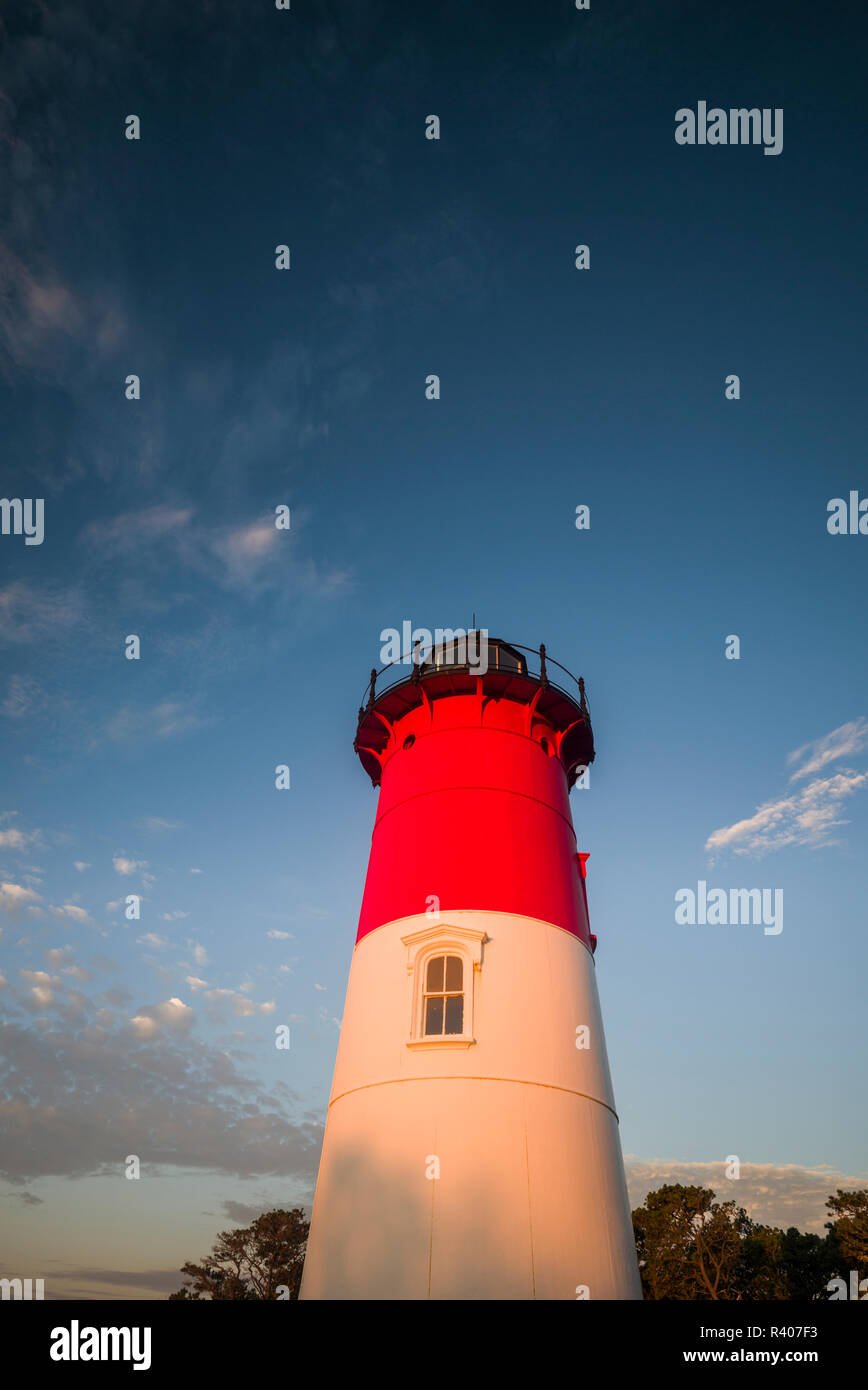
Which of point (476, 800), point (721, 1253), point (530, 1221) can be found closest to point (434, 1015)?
point (530, 1221)

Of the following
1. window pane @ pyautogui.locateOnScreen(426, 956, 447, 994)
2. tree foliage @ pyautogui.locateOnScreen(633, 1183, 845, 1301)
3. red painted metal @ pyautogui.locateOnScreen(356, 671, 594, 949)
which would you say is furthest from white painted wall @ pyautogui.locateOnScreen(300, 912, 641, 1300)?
tree foliage @ pyautogui.locateOnScreen(633, 1183, 845, 1301)

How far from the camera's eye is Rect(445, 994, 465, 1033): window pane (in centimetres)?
1300

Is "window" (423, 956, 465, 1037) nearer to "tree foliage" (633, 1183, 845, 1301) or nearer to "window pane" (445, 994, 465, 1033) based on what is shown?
"window pane" (445, 994, 465, 1033)

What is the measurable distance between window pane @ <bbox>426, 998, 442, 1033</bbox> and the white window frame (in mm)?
240

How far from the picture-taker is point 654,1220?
109 feet

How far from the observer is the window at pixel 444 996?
13.1 meters

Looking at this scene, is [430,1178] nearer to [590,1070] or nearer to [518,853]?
[590,1070]

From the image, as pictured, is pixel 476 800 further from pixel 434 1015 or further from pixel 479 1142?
pixel 479 1142

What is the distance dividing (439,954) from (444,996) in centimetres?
74

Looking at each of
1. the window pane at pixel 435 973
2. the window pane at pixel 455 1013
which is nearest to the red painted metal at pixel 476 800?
the window pane at pixel 435 973

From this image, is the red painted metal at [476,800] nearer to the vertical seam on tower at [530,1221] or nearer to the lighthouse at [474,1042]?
the lighthouse at [474,1042]

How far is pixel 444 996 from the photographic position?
13.3 m
